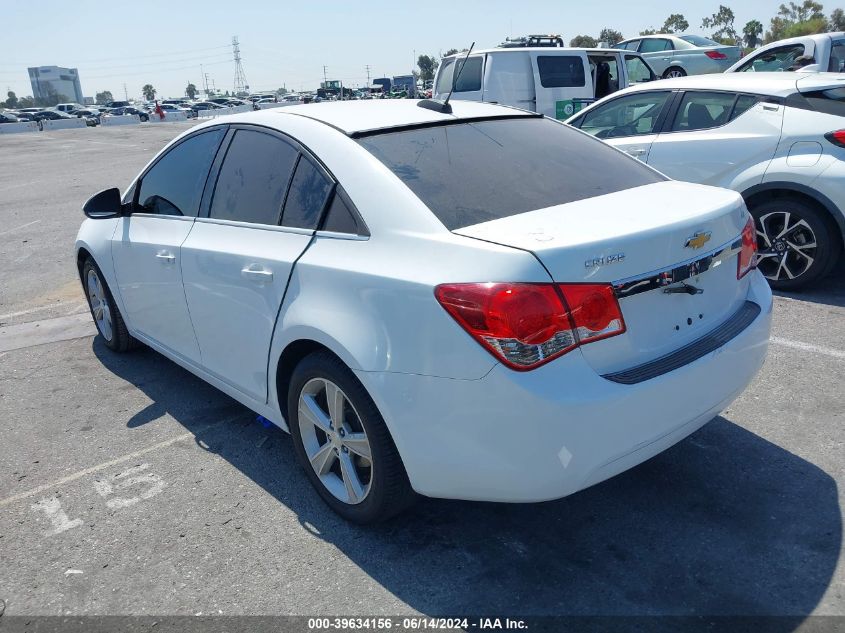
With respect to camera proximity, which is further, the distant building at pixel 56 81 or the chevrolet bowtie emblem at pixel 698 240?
the distant building at pixel 56 81

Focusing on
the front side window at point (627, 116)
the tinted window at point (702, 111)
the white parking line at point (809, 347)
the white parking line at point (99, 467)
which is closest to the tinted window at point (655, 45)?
the front side window at point (627, 116)

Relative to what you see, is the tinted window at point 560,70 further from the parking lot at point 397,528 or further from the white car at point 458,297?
the white car at point 458,297

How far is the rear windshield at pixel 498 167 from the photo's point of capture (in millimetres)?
2744

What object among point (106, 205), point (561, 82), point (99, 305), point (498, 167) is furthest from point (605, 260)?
point (561, 82)

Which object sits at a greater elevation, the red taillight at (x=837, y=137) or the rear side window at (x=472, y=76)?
the rear side window at (x=472, y=76)

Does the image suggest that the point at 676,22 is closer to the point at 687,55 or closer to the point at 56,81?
the point at 687,55

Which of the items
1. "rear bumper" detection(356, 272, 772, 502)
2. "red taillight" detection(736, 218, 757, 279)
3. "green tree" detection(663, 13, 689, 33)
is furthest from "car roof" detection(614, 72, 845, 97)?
"green tree" detection(663, 13, 689, 33)

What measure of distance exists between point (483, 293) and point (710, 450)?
1.79m

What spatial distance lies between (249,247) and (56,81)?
21124 centimetres

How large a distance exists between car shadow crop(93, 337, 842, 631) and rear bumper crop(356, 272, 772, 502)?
1.28ft

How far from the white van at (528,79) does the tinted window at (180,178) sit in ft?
29.3

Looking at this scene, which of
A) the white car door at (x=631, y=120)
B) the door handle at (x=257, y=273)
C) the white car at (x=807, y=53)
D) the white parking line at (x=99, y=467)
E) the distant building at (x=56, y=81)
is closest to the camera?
the door handle at (x=257, y=273)

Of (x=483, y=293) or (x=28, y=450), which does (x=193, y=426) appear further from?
(x=483, y=293)

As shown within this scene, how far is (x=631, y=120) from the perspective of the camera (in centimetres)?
679
